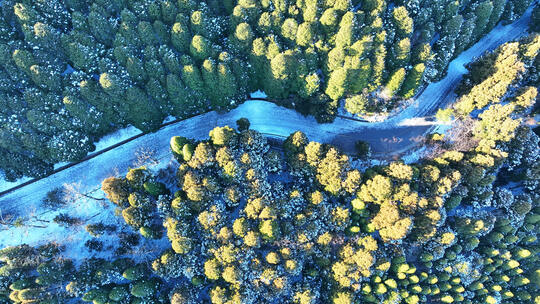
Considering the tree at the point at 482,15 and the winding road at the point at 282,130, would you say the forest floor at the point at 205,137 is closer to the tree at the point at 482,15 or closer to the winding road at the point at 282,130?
the winding road at the point at 282,130

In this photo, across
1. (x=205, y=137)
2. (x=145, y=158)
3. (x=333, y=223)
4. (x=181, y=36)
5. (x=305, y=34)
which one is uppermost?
(x=181, y=36)

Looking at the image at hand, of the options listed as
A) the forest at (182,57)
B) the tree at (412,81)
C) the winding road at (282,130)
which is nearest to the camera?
the forest at (182,57)

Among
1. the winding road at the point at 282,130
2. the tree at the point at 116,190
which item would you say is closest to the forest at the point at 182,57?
the winding road at the point at 282,130

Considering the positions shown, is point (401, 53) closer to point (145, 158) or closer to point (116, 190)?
point (145, 158)

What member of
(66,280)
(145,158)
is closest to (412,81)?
(145,158)

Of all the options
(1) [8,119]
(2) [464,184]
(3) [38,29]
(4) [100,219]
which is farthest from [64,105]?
(2) [464,184]

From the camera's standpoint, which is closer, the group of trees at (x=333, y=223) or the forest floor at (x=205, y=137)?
the group of trees at (x=333, y=223)

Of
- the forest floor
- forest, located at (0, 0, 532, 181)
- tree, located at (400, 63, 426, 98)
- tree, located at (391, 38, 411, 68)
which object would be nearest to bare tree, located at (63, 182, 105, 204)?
the forest floor
